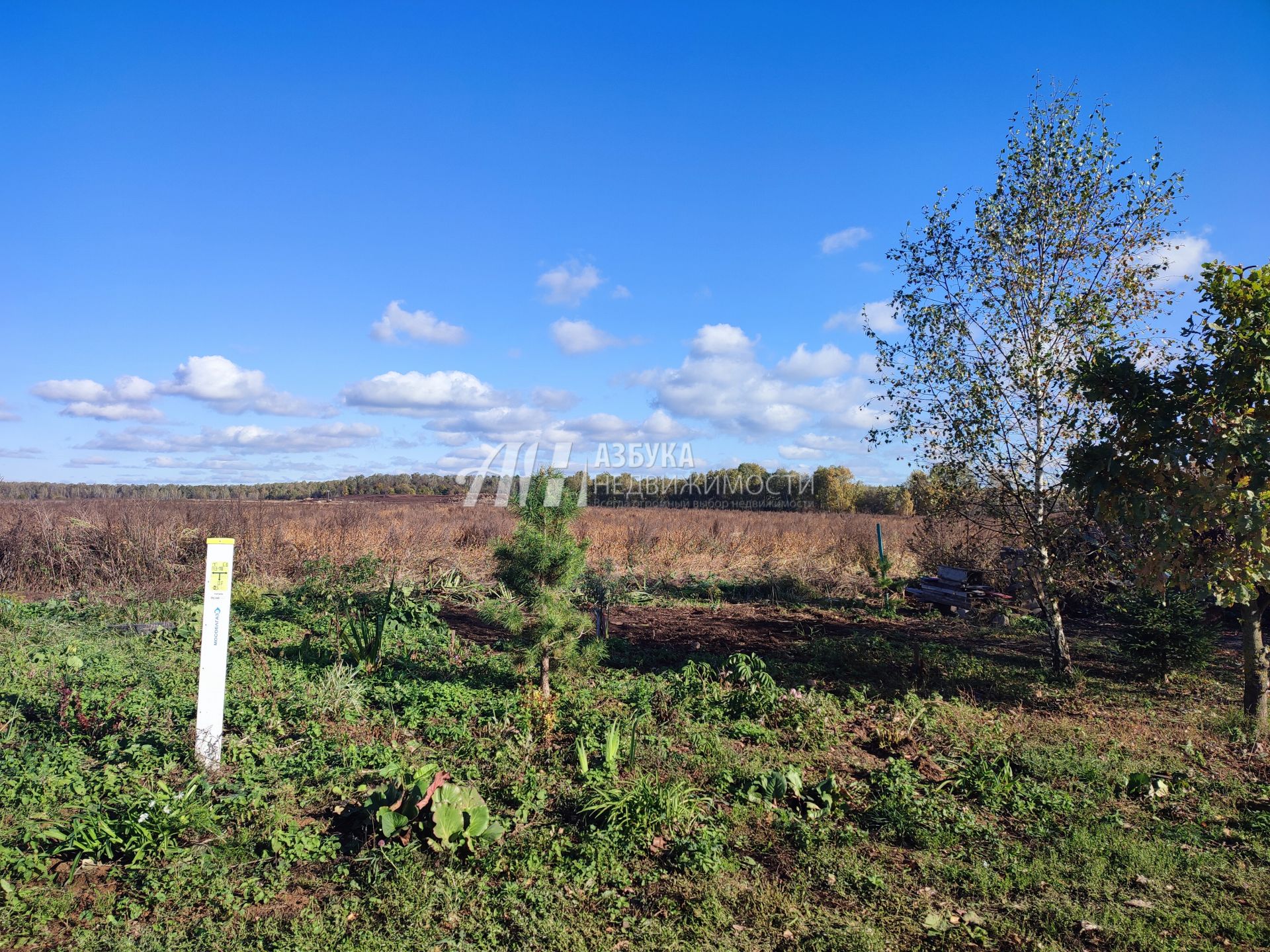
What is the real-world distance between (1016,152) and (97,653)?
35.3 feet

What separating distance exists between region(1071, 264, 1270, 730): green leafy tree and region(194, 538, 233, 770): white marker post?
634 cm

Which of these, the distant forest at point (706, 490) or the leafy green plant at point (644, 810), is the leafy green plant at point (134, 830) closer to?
the leafy green plant at point (644, 810)

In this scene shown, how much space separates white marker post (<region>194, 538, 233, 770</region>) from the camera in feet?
14.3

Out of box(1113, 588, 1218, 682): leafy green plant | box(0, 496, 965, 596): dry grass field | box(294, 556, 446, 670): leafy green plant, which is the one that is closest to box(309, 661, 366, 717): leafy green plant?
box(294, 556, 446, 670): leafy green plant

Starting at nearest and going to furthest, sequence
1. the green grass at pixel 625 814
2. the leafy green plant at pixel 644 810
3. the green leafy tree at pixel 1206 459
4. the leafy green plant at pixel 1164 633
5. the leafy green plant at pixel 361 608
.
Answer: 1. the green grass at pixel 625 814
2. the leafy green plant at pixel 644 810
3. the green leafy tree at pixel 1206 459
4. the leafy green plant at pixel 361 608
5. the leafy green plant at pixel 1164 633

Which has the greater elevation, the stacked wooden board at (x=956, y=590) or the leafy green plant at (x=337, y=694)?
the stacked wooden board at (x=956, y=590)

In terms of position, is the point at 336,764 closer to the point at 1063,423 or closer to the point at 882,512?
the point at 1063,423

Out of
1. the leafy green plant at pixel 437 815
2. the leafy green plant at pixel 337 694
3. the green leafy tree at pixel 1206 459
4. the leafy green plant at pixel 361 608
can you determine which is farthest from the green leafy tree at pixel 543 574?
the green leafy tree at pixel 1206 459

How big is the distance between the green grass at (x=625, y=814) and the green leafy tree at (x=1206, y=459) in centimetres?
143

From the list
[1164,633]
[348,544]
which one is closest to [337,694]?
[1164,633]

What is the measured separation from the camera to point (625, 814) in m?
4.04

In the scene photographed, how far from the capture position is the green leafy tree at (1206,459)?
16.6 ft

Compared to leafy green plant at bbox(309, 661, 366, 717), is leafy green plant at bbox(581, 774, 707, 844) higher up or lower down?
lower down

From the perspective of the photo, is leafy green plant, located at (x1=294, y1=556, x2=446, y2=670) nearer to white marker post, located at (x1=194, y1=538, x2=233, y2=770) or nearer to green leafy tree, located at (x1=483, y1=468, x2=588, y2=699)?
green leafy tree, located at (x1=483, y1=468, x2=588, y2=699)
